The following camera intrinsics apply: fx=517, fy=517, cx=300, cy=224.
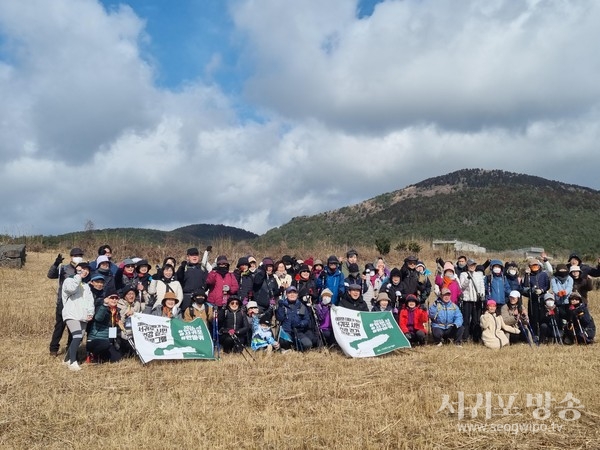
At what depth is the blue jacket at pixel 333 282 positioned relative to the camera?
11898 mm

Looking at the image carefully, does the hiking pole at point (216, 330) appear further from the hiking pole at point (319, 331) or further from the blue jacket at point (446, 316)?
the blue jacket at point (446, 316)

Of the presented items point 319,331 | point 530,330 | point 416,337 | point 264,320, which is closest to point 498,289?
point 530,330

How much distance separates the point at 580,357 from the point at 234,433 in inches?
276

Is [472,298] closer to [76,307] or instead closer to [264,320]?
[264,320]

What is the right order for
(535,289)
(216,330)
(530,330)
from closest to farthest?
(216,330) < (530,330) < (535,289)

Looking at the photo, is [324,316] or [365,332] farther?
[324,316]

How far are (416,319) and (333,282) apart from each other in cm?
206

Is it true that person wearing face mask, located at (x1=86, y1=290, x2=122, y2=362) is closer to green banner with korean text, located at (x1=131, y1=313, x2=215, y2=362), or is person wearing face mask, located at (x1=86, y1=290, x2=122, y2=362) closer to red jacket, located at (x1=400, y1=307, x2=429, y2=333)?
green banner with korean text, located at (x1=131, y1=313, x2=215, y2=362)

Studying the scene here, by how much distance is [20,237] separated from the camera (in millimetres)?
28656

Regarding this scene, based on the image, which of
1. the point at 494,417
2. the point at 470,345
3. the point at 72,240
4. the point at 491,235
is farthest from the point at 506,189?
the point at 494,417

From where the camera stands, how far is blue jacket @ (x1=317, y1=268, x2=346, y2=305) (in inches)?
468

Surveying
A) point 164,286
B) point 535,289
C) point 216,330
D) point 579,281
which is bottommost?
point 216,330

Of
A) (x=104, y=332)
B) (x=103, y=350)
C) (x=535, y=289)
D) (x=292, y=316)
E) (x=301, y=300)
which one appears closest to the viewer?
(x=103, y=350)

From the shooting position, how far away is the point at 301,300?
36.3 feet
